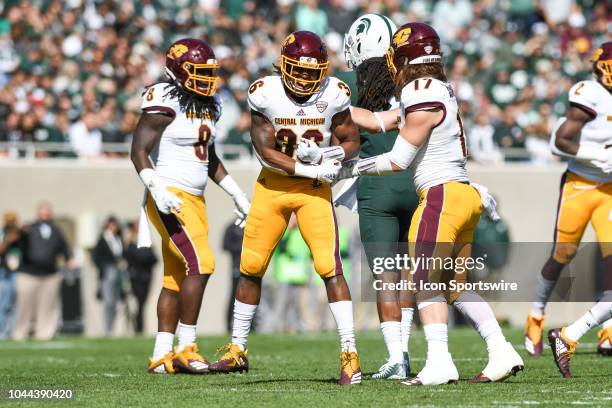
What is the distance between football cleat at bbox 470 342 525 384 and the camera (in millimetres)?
6879

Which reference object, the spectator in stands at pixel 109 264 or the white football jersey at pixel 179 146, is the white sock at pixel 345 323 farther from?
the spectator in stands at pixel 109 264

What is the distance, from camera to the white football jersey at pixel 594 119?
8641mm

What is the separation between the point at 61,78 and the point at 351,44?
1079 centimetres

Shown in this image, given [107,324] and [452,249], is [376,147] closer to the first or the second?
[452,249]

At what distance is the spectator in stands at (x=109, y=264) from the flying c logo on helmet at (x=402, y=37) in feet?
33.4

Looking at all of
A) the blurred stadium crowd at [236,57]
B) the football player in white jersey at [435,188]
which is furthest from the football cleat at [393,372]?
the blurred stadium crowd at [236,57]

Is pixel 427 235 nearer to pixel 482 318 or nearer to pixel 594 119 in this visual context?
pixel 482 318

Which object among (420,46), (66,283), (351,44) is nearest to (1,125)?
(66,283)

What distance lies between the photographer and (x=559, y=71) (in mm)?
20047

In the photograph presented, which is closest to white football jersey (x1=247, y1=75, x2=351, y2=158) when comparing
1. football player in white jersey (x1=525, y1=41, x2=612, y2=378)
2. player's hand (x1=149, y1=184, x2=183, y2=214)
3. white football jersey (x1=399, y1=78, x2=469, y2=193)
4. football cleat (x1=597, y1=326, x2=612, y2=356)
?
white football jersey (x1=399, y1=78, x2=469, y2=193)

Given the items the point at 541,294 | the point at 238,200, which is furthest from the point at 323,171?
the point at 541,294

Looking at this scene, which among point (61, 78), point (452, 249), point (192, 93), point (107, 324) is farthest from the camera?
point (61, 78)

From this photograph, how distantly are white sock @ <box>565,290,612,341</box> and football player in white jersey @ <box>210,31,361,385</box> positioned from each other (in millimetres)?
1400

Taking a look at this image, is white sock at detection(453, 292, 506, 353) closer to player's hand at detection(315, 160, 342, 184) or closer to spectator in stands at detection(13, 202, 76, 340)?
player's hand at detection(315, 160, 342, 184)
